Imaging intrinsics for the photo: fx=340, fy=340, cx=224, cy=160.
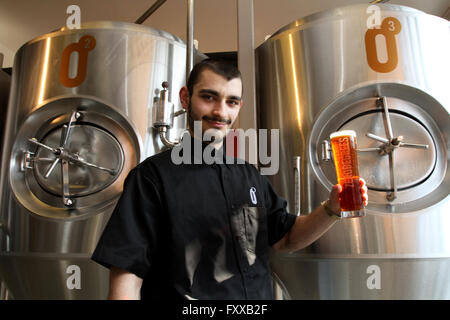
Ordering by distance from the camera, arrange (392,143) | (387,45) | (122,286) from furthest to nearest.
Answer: (387,45), (392,143), (122,286)

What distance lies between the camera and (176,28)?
3.10m

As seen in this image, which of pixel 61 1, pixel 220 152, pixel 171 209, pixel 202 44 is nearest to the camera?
pixel 171 209

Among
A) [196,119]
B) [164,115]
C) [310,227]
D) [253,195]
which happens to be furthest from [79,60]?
[310,227]

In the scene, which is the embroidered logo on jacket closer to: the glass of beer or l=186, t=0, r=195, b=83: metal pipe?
the glass of beer

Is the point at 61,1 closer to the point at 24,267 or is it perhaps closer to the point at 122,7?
the point at 122,7

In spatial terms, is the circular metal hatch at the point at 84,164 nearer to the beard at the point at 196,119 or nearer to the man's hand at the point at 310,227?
the beard at the point at 196,119

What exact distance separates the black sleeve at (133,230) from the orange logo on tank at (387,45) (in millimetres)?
1106

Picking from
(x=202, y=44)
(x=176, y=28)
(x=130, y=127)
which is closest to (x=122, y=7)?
(x=176, y=28)

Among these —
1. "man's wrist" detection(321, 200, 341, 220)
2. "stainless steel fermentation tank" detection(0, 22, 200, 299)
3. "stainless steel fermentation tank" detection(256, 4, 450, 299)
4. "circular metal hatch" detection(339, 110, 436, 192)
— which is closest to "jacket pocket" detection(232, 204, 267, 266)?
"man's wrist" detection(321, 200, 341, 220)

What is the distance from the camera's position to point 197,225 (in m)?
0.84

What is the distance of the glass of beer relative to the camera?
83 centimetres

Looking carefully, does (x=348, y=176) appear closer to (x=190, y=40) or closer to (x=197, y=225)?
(x=197, y=225)

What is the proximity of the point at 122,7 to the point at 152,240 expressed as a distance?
261 cm

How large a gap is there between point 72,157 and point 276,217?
97cm
